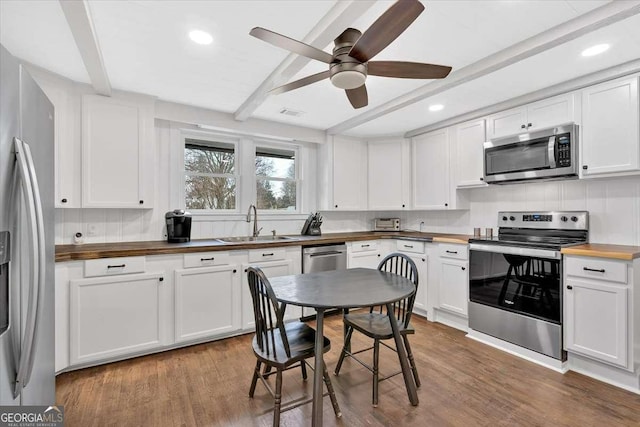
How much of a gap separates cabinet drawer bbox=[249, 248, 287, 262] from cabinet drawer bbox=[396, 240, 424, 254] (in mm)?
1524

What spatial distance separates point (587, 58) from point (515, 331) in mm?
2240

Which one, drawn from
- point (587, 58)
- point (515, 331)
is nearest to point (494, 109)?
point (587, 58)

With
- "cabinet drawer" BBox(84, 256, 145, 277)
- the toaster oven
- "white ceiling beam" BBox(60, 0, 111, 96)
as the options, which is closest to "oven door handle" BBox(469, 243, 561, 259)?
the toaster oven

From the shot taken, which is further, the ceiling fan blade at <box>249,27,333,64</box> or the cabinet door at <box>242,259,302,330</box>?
the cabinet door at <box>242,259,302,330</box>

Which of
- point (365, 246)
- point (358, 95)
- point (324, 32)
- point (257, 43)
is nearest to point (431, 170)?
point (365, 246)

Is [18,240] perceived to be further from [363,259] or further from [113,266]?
[363,259]

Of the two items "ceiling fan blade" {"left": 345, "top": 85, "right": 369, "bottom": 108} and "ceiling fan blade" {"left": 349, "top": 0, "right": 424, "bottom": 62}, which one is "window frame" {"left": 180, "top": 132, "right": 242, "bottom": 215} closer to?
"ceiling fan blade" {"left": 345, "top": 85, "right": 369, "bottom": 108}

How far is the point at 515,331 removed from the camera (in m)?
2.72

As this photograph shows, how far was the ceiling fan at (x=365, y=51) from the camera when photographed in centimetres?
131

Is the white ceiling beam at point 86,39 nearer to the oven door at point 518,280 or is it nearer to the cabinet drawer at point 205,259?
the cabinet drawer at point 205,259

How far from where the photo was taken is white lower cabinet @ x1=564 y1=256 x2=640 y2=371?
2141 millimetres

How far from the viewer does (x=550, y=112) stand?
2809 millimetres

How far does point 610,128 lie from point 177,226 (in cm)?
392

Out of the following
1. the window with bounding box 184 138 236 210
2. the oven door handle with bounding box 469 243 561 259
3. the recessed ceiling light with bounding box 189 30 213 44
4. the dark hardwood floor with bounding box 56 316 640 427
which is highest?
the recessed ceiling light with bounding box 189 30 213 44
